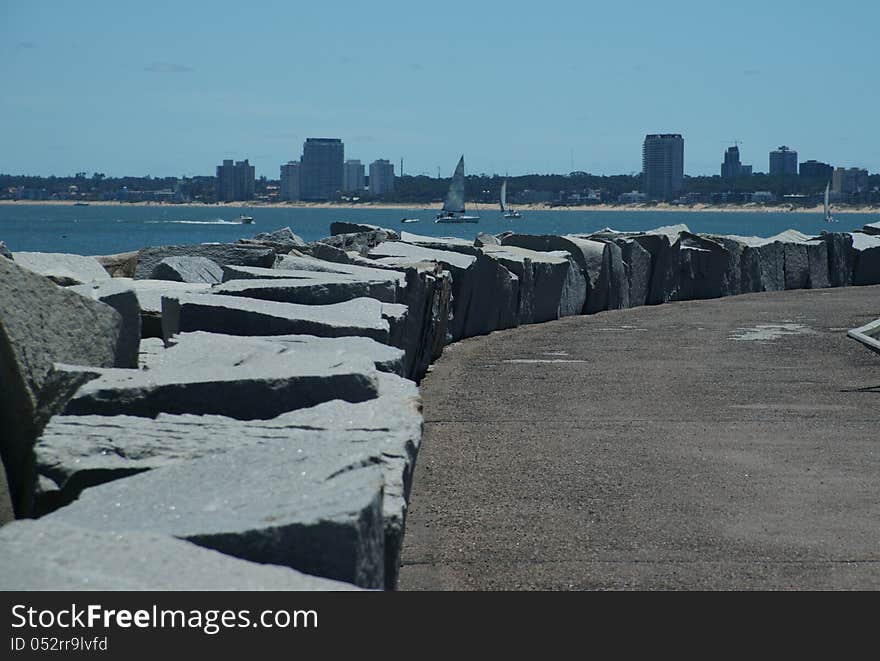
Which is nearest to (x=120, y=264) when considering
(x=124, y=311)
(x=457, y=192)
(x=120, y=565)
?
(x=124, y=311)

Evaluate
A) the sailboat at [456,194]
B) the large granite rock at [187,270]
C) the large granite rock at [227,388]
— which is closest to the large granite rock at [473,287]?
the large granite rock at [187,270]

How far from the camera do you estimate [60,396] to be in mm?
3652

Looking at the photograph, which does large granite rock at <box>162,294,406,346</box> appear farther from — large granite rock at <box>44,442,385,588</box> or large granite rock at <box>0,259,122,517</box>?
large granite rock at <box>44,442,385,588</box>

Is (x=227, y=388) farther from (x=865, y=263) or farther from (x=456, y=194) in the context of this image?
(x=456, y=194)

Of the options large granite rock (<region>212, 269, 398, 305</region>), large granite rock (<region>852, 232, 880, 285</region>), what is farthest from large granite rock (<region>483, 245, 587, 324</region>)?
large granite rock (<region>852, 232, 880, 285</region>)

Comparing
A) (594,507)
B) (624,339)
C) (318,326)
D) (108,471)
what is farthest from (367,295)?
(624,339)

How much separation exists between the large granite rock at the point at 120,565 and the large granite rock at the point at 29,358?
107 centimetres

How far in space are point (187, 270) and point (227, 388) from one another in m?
5.59

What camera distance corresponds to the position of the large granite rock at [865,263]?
1677cm

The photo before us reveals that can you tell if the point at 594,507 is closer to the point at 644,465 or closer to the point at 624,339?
the point at 644,465

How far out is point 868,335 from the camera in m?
8.34

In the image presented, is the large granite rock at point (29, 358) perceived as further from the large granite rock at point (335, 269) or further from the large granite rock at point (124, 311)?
the large granite rock at point (335, 269)

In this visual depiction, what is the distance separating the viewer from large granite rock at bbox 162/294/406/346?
4785mm
